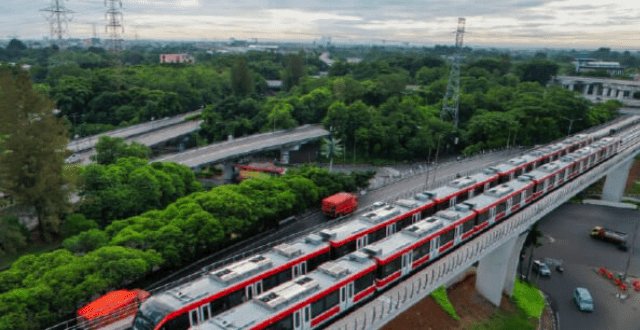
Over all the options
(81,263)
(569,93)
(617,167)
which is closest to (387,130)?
(617,167)

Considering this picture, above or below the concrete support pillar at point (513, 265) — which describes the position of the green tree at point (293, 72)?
above

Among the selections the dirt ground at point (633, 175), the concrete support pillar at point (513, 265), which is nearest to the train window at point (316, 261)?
the concrete support pillar at point (513, 265)

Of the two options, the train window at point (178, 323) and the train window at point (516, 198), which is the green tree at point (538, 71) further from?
the train window at point (178, 323)

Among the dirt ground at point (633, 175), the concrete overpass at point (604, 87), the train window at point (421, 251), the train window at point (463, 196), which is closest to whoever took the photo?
the train window at point (421, 251)

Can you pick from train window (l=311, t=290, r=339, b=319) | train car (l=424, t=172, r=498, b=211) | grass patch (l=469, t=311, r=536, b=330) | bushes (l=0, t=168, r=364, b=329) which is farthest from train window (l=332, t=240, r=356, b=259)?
grass patch (l=469, t=311, r=536, b=330)

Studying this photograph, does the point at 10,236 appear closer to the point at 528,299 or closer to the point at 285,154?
the point at 285,154

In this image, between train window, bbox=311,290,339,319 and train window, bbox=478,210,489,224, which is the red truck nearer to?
train window, bbox=478,210,489,224
